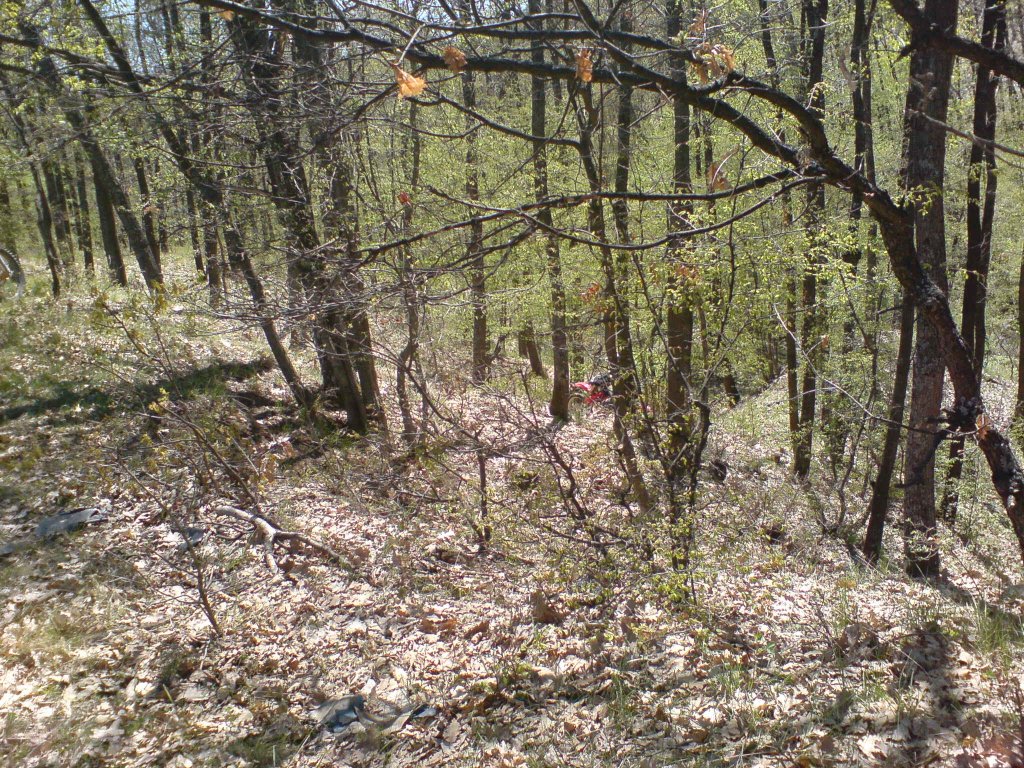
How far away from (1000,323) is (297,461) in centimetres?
1563

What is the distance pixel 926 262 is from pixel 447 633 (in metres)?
5.21

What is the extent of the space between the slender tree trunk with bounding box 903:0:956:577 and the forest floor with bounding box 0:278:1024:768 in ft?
3.12

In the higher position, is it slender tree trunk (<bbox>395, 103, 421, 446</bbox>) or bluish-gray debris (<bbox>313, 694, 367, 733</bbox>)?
slender tree trunk (<bbox>395, 103, 421, 446</bbox>)

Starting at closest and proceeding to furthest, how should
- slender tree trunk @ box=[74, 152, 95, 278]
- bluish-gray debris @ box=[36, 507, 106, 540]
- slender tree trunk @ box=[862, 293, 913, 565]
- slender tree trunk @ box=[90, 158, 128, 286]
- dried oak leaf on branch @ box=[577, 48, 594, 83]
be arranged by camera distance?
dried oak leaf on branch @ box=[577, 48, 594, 83]
bluish-gray debris @ box=[36, 507, 106, 540]
slender tree trunk @ box=[862, 293, 913, 565]
slender tree trunk @ box=[90, 158, 128, 286]
slender tree trunk @ box=[74, 152, 95, 278]

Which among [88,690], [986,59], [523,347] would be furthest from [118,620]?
[523,347]

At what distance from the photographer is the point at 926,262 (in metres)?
6.21

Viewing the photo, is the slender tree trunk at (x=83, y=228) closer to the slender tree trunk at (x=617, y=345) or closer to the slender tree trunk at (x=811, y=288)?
the slender tree trunk at (x=617, y=345)

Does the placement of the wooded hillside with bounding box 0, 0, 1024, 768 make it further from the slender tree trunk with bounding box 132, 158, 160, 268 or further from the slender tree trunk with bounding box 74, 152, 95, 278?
the slender tree trunk with bounding box 74, 152, 95, 278

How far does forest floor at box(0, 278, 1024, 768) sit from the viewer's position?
3.39m

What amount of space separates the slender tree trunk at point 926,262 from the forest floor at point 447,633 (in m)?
0.95

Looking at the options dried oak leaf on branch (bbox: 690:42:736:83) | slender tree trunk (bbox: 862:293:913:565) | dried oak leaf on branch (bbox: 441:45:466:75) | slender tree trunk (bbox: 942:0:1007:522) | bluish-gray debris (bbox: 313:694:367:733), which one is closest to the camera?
dried oak leaf on branch (bbox: 441:45:466:75)

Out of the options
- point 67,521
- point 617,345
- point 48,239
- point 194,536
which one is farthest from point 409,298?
point 48,239

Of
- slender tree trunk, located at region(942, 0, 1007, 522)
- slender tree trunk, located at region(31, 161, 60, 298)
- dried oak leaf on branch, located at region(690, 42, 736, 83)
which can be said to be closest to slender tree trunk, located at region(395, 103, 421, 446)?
dried oak leaf on branch, located at region(690, 42, 736, 83)

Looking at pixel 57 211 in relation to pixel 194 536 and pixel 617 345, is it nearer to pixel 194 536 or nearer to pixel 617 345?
pixel 194 536
